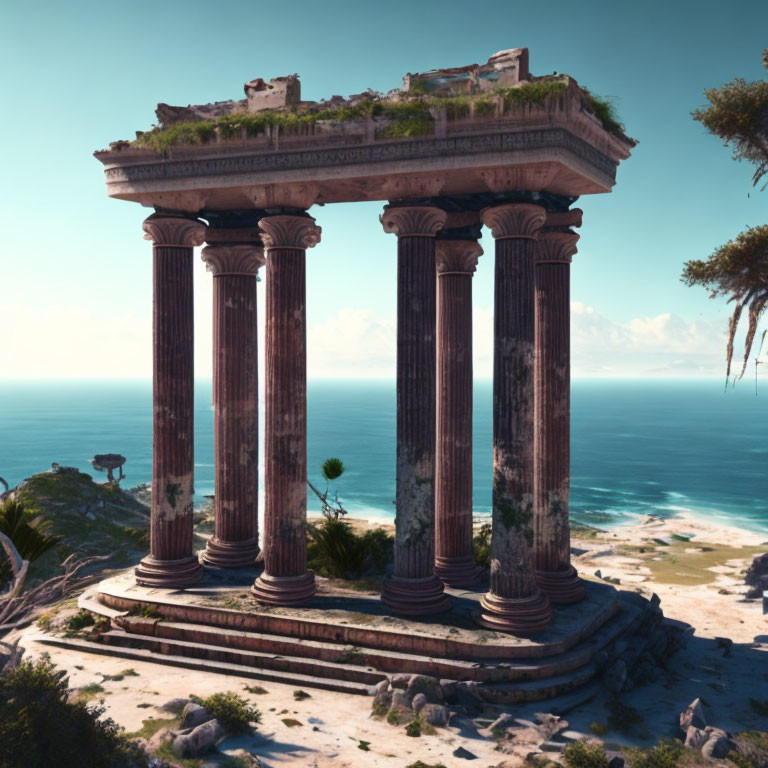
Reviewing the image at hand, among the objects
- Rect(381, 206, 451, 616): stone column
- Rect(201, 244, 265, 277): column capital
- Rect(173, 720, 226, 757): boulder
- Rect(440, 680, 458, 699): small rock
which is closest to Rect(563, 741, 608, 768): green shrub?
Rect(440, 680, 458, 699): small rock

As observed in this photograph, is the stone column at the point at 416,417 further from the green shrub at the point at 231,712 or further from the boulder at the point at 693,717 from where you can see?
the boulder at the point at 693,717

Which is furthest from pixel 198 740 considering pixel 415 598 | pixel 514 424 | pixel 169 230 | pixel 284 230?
pixel 169 230

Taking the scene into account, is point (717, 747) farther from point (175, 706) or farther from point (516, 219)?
point (516, 219)

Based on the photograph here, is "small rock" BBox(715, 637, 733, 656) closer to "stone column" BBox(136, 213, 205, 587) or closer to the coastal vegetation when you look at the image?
the coastal vegetation

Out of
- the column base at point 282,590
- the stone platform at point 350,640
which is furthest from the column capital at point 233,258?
the stone platform at point 350,640

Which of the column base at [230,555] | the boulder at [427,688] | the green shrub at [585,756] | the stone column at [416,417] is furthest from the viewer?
the column base at [230,555]

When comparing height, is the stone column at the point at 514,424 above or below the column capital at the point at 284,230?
below

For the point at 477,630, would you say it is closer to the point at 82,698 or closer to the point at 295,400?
the point at 295,400

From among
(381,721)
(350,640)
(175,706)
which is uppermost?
(350,640)
